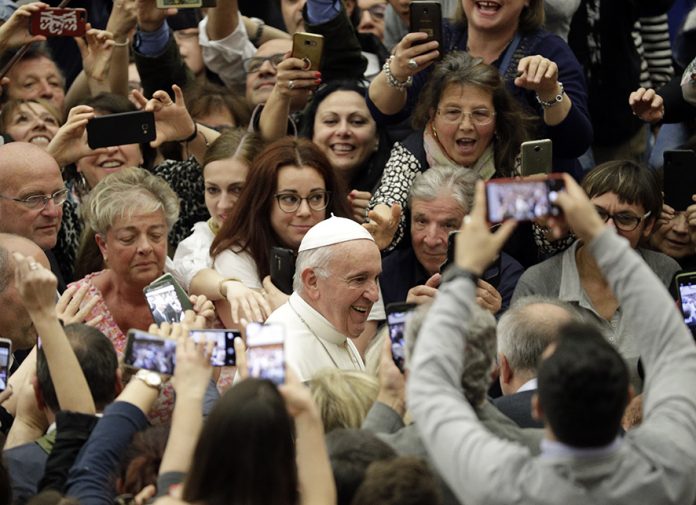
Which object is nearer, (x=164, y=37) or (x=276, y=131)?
(x=276, y=131)

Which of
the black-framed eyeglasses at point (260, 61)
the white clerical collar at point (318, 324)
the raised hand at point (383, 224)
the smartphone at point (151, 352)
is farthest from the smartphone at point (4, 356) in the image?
the black-framed eyeglasses at point (260, 61)

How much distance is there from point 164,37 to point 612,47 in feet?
7.89

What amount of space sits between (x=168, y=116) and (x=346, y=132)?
2.86 ft

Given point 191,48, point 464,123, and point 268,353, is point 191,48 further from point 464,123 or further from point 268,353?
point 268,353

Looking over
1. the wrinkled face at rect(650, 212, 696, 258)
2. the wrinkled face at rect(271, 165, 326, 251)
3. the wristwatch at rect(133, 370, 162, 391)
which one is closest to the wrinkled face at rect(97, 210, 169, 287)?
the wrinkled face at rect(271, 165, 326, 251)

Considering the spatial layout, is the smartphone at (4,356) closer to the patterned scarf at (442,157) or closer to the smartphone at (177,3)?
the patterned scarf at (442,157)

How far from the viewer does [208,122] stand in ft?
25.4

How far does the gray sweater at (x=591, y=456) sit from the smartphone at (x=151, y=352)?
32.1 inches

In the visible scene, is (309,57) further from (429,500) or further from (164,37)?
(429,500)

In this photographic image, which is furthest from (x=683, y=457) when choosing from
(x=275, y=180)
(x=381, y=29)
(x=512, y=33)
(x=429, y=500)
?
(x=381, y=29)

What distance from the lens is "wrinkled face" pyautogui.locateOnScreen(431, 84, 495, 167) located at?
6465mm

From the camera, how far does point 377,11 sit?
880 cm

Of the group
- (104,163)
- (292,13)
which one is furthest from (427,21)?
(292,13)

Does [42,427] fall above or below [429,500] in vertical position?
below
